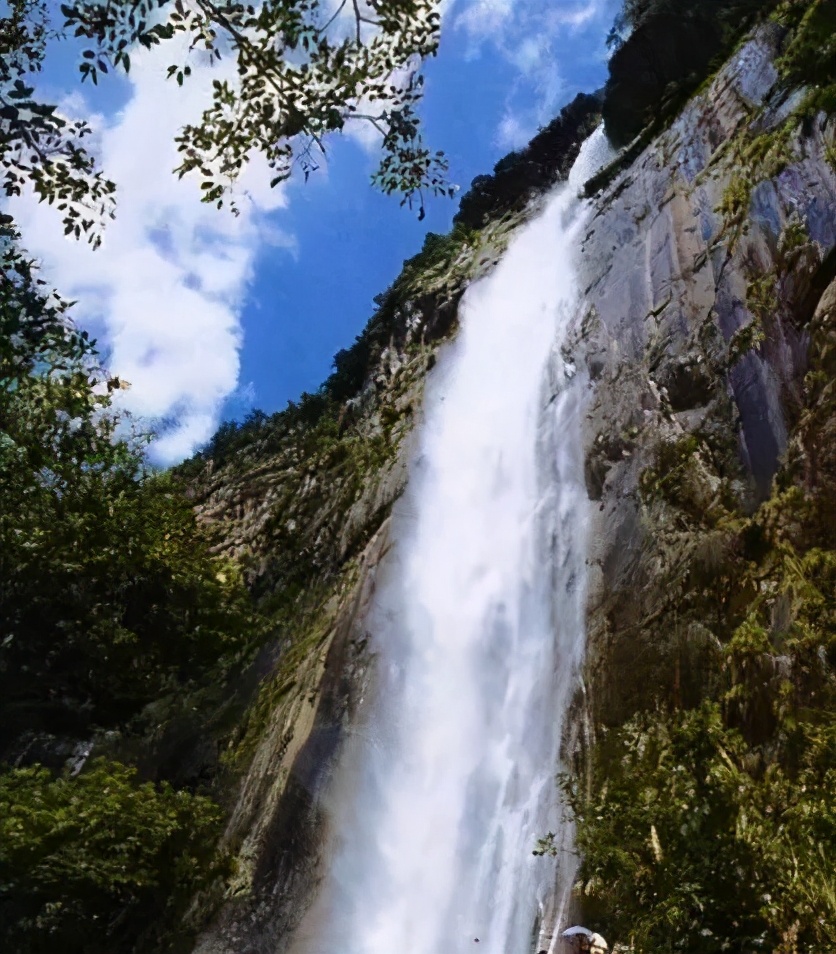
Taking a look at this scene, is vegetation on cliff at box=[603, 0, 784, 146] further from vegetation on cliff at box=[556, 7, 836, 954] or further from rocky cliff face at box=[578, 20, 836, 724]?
vegetation on cliff at box=[556, 7, 836, 954]

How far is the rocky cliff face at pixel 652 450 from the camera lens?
8820mm

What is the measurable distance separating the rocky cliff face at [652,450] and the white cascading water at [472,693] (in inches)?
14.9

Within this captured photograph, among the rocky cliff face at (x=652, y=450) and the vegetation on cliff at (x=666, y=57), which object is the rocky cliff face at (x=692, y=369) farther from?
the vegetation on cliff at (x=666, y=57)

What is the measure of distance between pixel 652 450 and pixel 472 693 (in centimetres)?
348

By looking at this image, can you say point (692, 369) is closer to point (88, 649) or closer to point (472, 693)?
point (472, 693)

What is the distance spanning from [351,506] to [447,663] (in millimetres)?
5238

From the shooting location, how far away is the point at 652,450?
1019 cm

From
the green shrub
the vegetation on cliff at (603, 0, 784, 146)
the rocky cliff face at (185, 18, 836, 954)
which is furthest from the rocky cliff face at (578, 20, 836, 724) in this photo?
the green shrub

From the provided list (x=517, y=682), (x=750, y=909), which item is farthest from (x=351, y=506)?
(x=750, y=909)

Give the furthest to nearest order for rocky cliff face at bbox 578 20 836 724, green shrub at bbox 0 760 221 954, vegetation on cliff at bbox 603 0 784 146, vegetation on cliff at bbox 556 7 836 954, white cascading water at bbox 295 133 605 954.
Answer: vegetation on cliff at bbox 603 0 784 146
green shrub at bbox 0 760 221 954
rocky cliff face at bbox 578 20 836 724
white cascading water at bbox 295 133 605 954
vegetation on cliff at bbox 556 7 836 954

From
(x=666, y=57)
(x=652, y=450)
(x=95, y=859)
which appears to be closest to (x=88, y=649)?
(x=95, y=859)

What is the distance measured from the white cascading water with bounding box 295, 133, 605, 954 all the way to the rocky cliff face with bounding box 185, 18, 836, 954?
0.38 m

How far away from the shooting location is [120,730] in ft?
43.6

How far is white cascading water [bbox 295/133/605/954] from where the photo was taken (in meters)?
8.34
